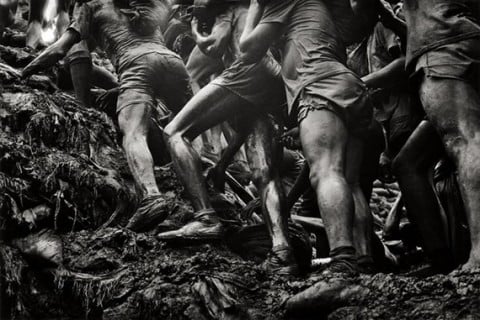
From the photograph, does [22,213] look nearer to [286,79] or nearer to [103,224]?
[103,224]

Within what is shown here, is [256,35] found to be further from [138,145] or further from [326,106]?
[138,145]

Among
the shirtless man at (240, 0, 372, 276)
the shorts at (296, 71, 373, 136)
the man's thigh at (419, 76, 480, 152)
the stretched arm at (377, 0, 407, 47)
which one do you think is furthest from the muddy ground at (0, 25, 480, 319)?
the stretched arm at (377, 0, 407, 47)

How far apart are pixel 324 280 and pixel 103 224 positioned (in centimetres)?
310

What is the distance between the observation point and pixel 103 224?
8922mm

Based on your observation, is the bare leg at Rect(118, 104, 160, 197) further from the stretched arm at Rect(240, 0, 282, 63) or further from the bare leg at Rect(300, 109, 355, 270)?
the bare leg at Rect(300, 109, 355, 270)

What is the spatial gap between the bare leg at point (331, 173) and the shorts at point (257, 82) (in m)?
1.21

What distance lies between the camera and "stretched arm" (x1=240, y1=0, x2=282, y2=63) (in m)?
8.07

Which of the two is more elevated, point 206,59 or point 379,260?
point 206,59

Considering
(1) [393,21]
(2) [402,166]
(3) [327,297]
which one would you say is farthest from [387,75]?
(3) [327,297]

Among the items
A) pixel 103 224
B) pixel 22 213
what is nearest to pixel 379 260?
pixel 103 224

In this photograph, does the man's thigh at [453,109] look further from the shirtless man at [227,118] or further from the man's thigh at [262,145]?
the man's thigh at [262,145]

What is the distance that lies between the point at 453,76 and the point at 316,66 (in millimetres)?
1322

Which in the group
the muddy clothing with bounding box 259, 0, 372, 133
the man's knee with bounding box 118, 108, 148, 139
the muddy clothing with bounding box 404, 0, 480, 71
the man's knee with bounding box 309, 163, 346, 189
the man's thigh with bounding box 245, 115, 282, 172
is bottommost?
the man's knee with bounding box 118, 108, 148, 139

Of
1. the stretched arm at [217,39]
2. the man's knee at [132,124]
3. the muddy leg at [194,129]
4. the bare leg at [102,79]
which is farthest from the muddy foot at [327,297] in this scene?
the bare leg at [102,79]
